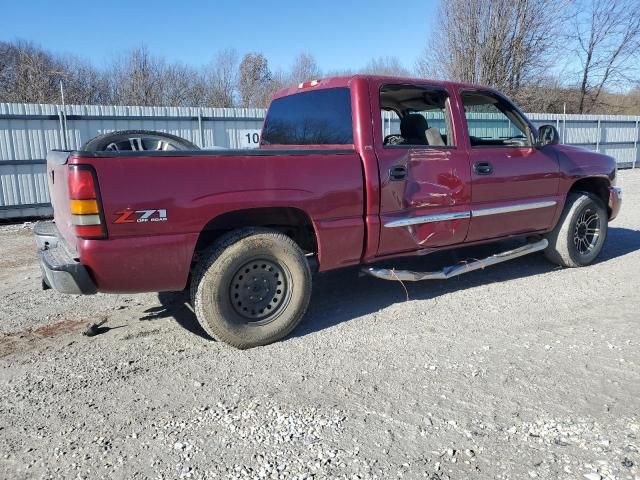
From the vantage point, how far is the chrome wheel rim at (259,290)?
384cm

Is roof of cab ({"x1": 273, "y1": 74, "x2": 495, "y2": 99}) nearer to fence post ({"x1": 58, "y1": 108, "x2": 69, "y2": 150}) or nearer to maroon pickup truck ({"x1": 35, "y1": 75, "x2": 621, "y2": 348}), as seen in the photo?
maroon pickup truck ({"x1": 35, "y1": 75, "x2": 621, "y2": 348})

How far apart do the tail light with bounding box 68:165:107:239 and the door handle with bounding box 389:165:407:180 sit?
2.20 m

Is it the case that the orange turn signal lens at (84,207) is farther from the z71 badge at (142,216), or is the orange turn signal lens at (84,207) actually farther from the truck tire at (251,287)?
the truck tire at (251,287)

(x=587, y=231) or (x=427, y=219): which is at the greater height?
(x=427, y=219)

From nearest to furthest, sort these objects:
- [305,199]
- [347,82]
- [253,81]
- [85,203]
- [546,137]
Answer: [85,203], [305,199], [347,82], [546,137], [253,81]

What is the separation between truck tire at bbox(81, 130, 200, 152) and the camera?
4.96 meters

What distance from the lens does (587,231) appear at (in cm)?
609

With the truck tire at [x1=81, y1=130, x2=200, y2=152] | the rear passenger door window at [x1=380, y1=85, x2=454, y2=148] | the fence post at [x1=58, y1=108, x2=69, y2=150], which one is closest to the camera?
the rear passenger door window at [x1=380, y1=85, x2=454, y2=148]

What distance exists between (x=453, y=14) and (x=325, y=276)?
2379 cm

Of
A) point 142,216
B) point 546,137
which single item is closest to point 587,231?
point 546,137

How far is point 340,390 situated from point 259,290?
107cm

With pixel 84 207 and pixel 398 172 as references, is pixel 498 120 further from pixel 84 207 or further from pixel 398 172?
pixel 84 207

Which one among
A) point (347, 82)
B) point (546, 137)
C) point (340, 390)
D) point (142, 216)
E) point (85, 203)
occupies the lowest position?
point (340, 390)

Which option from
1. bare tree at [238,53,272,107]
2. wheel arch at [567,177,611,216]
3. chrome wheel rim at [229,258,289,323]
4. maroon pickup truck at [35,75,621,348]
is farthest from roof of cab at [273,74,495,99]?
bare tree at [238,53,272,107]
